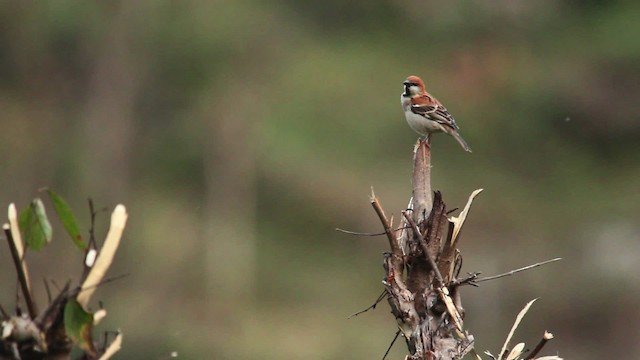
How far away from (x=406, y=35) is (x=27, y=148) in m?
6.46

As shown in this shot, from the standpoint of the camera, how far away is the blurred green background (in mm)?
14633

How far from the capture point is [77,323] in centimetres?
319

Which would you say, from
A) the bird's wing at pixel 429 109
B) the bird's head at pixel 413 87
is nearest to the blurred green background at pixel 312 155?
the bird's head at pixel 413 87

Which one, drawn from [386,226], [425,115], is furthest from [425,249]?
[425,115]

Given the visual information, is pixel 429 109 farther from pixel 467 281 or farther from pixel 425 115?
pixel 467 281

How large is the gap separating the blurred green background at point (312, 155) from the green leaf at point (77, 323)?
1008cm

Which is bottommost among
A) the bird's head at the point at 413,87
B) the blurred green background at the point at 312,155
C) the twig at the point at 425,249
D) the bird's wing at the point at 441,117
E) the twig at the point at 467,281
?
the blurred green background at the point at 312,155

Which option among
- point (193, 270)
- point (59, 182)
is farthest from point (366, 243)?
point (59, 182)

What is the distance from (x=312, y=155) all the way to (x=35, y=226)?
13027 mm

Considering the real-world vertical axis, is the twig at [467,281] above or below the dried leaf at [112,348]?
above

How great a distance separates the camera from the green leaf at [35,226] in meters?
3.53

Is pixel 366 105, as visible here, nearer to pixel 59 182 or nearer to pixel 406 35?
pixel 406 35

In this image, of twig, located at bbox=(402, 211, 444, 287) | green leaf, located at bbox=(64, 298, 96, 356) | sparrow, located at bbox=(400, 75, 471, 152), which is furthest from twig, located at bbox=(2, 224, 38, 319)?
sparrow, located at bbox=(400, 75, 471, 152)

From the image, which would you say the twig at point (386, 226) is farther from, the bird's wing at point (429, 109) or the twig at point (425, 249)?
the bird's wing at point (429, 109)
